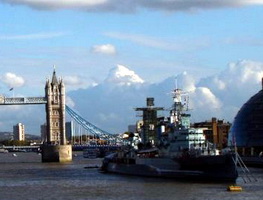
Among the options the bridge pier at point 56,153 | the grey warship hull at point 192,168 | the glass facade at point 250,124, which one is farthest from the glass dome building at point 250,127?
the grey warship hull at point 192,168

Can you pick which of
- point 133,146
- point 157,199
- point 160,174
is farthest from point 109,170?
point 157,199

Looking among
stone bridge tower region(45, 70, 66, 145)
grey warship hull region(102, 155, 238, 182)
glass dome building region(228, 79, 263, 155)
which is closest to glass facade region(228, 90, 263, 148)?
glass dome building region(228, 79, 263, 155)

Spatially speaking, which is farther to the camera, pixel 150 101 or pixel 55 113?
pixel 55 113

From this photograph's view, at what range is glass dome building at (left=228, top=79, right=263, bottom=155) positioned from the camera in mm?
153875

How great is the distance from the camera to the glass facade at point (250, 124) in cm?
15562

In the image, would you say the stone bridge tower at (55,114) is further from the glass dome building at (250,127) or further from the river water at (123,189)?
the river water at (123,189)

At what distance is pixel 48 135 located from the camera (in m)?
187

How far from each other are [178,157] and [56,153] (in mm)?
83145

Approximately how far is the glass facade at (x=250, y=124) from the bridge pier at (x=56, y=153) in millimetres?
33233

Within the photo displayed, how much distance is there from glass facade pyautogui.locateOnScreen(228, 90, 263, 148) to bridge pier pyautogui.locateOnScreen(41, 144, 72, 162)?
3323 centimetres

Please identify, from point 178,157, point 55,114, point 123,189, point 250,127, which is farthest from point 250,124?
point 123,189

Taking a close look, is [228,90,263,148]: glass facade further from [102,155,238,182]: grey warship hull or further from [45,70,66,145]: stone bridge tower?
[102,155,238,182]: grey warship hull

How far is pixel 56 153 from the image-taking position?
174625 mm

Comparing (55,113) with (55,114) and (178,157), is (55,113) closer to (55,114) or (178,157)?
(55,114)
